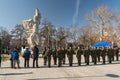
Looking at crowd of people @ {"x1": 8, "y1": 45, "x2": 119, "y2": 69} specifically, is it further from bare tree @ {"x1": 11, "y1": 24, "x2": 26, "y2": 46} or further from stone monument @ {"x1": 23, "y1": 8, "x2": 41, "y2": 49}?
bare tree @ {"x1": 11, "y1": 24, "x2": 26, "y2": 46}

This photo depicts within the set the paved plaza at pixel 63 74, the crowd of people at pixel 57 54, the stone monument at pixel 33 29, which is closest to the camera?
the paved plaza at pixel 63 74

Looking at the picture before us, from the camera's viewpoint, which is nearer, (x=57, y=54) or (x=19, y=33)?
(x=57, y=54)

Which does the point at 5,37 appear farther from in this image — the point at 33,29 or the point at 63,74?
the point at 63,74

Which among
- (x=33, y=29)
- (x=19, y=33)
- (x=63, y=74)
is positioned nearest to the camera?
(x=63, y=74)

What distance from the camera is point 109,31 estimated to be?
6256cm

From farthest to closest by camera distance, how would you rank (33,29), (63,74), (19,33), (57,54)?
(19,33) < (33,29) < (57,54) < (63,74)

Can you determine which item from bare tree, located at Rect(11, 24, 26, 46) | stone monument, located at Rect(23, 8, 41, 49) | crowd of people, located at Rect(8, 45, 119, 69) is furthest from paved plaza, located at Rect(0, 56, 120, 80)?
bare tree, located at Rect(11, 24, 26, 46)

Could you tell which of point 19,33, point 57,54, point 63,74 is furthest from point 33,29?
point 19,33

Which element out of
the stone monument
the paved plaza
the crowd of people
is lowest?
→ the paved plaza

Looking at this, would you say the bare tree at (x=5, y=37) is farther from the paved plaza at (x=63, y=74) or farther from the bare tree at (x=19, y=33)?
the paved plaza at (x=63, y=74)

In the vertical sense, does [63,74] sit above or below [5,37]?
Answer: below

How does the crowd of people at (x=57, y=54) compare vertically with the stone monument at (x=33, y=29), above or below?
below

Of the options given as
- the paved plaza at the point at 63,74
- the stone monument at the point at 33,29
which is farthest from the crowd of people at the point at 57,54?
the stone monument at the point at 33,29

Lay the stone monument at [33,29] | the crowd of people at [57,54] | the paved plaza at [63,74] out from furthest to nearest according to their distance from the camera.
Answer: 1. the stone monument at [33,29]
2. the crowd of people at [57,54]
3. the paved plaza at [63,74]
